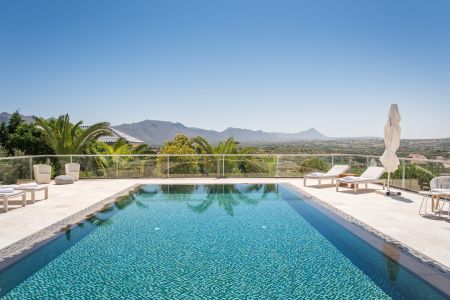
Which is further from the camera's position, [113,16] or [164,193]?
[113,16]

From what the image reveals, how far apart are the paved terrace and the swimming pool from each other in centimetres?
60

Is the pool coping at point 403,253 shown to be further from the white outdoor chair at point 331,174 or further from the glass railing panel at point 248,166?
the glass railing panel at point 248,166

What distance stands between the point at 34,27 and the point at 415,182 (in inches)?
717

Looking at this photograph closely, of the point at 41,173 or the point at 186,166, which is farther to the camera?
the point at 186,166

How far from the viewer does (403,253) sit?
15.3ft

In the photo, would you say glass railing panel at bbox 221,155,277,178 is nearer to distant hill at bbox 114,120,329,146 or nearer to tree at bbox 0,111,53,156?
tree at bbox 0,111,53,156

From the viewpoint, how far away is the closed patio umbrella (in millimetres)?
9156

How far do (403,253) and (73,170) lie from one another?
1221 centimetres

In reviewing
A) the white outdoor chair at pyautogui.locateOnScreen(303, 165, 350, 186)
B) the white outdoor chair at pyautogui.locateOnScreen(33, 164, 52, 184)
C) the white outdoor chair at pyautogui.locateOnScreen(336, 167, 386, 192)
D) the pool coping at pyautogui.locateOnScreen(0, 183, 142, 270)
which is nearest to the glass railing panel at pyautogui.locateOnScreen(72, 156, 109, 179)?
the white outdoor chair at pyautogui.locateOnScreen(33, 164, 52, 184)

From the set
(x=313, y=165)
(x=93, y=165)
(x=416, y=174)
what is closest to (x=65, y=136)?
(x=93, y=165)

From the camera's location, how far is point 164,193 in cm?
1092

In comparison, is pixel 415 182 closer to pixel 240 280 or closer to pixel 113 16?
pixel 240 280

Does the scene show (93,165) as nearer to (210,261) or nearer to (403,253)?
(210,261)

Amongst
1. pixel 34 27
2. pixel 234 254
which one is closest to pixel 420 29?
pixel 234 254
